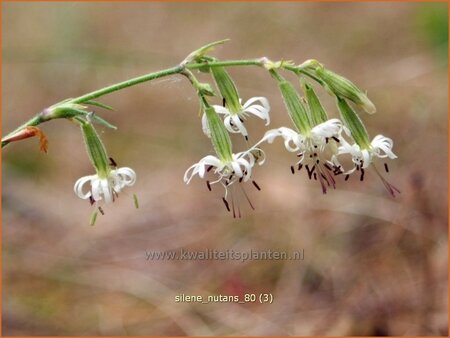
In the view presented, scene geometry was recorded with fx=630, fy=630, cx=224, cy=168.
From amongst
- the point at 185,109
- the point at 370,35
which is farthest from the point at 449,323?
the point at 370,35

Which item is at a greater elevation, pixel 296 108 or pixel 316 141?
pixel 296 108

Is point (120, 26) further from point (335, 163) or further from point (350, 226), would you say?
point (335, 163)

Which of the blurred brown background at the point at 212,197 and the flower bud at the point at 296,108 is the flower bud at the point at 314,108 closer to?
the flower bud at the point at 296,108

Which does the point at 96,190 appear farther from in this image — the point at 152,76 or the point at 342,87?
the point at 342,87

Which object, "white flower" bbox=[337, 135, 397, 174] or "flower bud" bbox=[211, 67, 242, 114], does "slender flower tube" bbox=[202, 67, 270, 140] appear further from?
"white flower" bbox=[337, 135, 397, 174]

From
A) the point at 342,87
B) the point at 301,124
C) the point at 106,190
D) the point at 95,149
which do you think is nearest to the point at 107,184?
the point at 106,190

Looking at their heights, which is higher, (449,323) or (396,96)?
(396,96)
